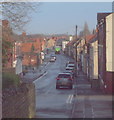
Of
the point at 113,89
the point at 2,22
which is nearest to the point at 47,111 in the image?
the point at 2,22

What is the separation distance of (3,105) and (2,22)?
97.5 inches

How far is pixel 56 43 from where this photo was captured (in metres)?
198

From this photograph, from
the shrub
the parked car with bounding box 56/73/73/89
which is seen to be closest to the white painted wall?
the parked car with bounding box 56/73/73/89

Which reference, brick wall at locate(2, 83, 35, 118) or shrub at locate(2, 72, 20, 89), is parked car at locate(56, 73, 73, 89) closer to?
brick wall at locate(2, 83, 35, 118)

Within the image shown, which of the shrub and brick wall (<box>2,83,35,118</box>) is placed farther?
the shrub

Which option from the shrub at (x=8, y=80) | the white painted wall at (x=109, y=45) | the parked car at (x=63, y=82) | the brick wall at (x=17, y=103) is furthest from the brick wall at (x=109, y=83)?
the shrub at (x=8, y=80)

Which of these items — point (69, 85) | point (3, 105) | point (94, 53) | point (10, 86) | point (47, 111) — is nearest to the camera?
point (3, 105)

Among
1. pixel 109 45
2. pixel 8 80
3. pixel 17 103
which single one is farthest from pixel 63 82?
pixel 17 103

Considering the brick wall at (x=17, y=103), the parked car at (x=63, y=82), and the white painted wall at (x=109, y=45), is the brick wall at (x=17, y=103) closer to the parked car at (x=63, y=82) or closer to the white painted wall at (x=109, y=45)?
the white painted wall at (x=109, y=45)

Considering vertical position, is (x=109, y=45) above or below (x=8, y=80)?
above

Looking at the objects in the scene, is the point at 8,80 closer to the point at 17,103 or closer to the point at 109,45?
the point at 17,103

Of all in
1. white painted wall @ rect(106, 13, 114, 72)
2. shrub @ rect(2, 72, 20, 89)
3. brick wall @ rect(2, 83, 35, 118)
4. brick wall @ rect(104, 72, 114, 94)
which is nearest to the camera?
brick wall @ rect(2, 83, 35, 118)

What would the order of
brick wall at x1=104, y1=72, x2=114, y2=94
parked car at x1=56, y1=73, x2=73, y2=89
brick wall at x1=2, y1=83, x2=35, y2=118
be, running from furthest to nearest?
parked car at x1=56, y1=73, x2=73, y2=89 < brick wall at x1=104, y1=72, x2=114, y2=94 < brick wall at x1=2, y1=83, x2=35, y2=118

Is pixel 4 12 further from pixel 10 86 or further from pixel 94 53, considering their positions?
pixel 94 53
